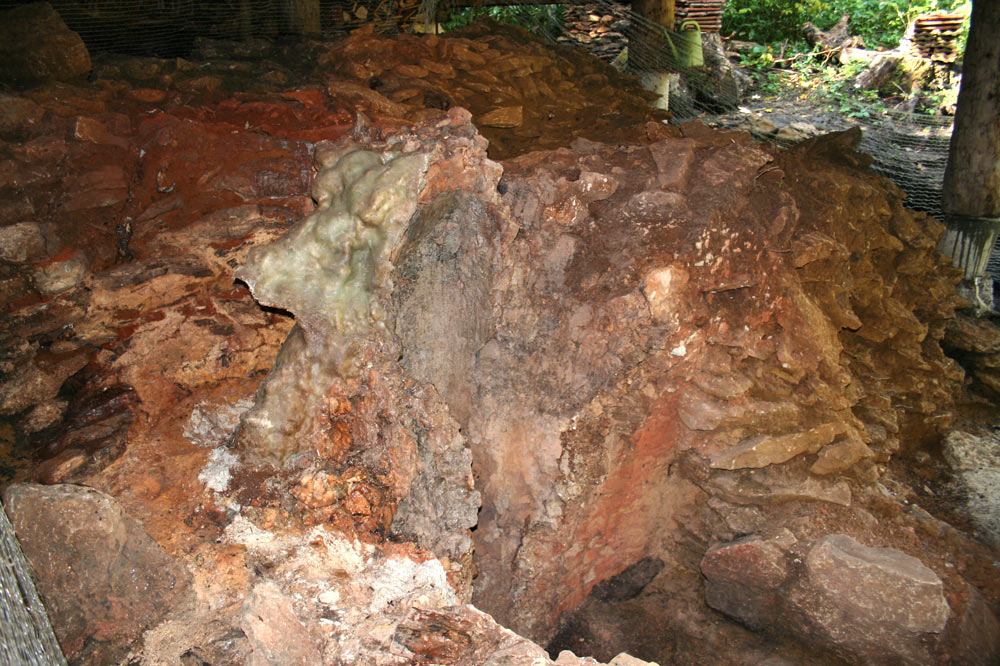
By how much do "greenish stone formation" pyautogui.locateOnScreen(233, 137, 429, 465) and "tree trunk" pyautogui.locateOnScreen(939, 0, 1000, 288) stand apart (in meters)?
4.31

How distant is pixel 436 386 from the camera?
9.19ft

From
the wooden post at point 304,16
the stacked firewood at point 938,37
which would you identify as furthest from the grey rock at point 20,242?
the stacked firewood at point 938,37

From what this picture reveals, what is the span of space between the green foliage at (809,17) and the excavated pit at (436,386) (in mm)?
6863

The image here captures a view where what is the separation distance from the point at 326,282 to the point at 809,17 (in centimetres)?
955

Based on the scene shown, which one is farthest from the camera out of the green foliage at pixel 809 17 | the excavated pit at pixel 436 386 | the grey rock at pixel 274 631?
the green foliage at pixel 809 17

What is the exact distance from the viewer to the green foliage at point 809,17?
29.8 feet

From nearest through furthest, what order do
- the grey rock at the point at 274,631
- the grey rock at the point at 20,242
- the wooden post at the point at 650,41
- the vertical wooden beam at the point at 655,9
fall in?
the grey rock at the point at 274,631
the grey rock at the point at 20,242
the wooden post at the point at 650,41
the vertical wooden beam at the point at 655,9

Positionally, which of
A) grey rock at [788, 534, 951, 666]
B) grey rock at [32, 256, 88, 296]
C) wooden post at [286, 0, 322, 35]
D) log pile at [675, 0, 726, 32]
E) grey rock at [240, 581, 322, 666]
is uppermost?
log pile at [675, 0, 726, 32]

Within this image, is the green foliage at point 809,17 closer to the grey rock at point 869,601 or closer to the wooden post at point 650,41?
the wooden post at point 650,41

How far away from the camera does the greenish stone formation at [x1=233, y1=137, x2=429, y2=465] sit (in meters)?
2.49

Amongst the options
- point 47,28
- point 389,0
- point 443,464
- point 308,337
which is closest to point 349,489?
point 443,464

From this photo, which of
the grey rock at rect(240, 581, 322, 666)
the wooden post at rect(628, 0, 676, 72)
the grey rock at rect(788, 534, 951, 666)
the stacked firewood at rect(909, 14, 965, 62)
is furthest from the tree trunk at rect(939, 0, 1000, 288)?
the grey rock at rect(240, 581, 322, 666)

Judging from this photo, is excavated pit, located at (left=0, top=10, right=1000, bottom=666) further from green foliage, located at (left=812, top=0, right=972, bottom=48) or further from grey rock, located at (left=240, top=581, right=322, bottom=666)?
green foliage, located at (left=812, top=0, right=972, bottom=48)

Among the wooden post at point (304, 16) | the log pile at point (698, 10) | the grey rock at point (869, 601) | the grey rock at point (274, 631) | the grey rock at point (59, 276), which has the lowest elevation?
the grey rock at point (869, 601)
